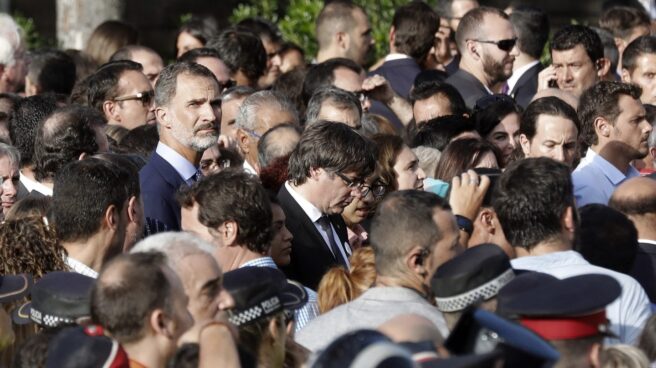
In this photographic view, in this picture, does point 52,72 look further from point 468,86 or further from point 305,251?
point 305,251

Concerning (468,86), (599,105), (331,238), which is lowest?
(468,86)

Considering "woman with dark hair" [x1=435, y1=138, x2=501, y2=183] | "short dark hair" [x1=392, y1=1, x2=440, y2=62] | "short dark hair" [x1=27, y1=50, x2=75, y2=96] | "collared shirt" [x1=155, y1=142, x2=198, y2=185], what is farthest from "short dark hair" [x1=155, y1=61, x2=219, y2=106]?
"short dark hair" [x1=392, y1=1, x2=440, y2=62]

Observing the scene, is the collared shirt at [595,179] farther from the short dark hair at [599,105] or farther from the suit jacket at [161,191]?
the suit jacket at [161,191]

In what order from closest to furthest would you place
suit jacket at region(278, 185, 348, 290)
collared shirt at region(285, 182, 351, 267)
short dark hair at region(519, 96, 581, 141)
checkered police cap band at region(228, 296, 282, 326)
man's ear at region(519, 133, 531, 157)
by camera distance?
checkered police cap band at region(228, 296, 282, 326), suit jacket at region(278, 185, 348, 290), collared shirt at region(285, 182, 351, 267), short dark hair at region(519, 96, 581, 141), man's ear at region(519, 133, 531, 157)

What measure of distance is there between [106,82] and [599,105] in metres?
3.22

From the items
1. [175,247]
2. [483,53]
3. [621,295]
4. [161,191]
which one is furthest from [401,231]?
[483,53]

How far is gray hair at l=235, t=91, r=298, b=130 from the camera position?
8.94m

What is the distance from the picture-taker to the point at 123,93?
29.8ft

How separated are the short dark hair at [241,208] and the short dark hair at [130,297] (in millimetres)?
1724

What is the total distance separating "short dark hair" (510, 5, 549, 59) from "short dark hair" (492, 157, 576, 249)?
569 cm

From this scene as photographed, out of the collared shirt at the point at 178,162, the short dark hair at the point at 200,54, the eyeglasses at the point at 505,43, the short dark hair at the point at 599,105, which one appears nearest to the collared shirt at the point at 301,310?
the collared shirt at the point at 178,162

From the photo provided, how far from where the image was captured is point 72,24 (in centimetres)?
1564

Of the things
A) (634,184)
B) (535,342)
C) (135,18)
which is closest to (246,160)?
(634,184)

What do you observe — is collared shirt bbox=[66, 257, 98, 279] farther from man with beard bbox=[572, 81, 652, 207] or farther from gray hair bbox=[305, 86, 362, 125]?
man with beard bbox=[572, 81, 652, 207]
